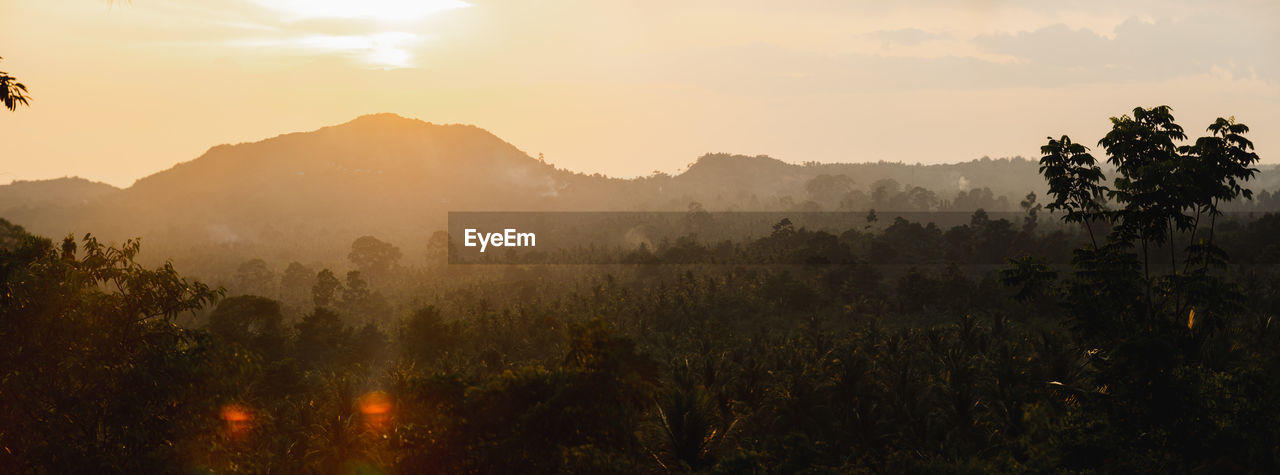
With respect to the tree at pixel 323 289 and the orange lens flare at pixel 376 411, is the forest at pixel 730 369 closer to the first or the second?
the orange lens flare at pixel 376 411

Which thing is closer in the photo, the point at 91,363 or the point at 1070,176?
the point at 91,363

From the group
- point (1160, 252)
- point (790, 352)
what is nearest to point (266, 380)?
point (790, 352)

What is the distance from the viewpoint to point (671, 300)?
6888cm

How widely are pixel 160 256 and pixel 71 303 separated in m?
139

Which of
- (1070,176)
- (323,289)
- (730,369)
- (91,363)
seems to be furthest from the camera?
(323,289)

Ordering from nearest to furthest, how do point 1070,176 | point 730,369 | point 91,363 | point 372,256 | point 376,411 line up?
point 91,363 → point 1070,176 → point 376,411 → point 730,369 → point 372,256

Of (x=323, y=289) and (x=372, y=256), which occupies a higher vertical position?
(x=372, y=256)

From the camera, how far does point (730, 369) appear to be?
4538 centimetres

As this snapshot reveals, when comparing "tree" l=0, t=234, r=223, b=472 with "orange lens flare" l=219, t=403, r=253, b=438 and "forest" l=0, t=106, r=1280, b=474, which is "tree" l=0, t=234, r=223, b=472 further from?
"orange lens flare" l=219, t=403, r=253, b=438

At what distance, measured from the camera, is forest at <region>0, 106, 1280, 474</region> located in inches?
591

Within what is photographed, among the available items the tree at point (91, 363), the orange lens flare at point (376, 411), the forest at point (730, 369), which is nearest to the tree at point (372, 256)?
the forest at point (730, 369)

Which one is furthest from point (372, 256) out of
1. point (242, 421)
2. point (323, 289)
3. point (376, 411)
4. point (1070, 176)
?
point (1070, 176)

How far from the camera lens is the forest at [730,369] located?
15.0 meters

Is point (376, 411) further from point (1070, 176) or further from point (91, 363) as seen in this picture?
point (1070, 176)
